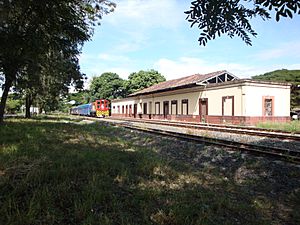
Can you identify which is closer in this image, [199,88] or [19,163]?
[19,163]

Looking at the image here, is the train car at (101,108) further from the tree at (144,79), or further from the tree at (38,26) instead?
the tree at (38,26)

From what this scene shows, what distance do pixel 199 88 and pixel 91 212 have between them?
2221 centimetres

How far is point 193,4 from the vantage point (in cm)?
211

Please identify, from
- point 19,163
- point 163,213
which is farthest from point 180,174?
point 19,163

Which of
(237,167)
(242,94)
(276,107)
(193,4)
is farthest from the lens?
(276,107)

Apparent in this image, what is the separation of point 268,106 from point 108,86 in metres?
43.4

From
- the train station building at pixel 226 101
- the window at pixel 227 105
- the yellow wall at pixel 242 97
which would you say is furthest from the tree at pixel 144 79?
the window at pixel 227 105

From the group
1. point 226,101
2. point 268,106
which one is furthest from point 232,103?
point 268,106

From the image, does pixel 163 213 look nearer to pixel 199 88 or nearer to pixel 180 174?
pixel 180 174

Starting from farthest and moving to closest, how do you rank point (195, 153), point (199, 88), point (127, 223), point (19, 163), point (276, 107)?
1. point (199, 88)
2. point (276, 107)
3. point (195, 153)
4. point (19, 163)
5. point (127, 223)

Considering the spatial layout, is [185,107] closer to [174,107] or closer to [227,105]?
[174,107]

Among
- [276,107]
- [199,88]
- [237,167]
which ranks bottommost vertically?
[237,167]

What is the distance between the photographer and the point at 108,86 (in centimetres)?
5759

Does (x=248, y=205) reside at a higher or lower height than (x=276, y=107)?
lower
